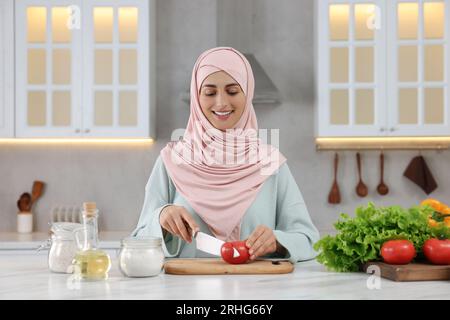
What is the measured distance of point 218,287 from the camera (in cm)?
153

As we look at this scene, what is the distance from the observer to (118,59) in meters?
4.00

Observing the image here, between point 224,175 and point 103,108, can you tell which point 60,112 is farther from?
point 224,175

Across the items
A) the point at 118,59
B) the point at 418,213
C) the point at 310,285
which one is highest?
the point at 118,59

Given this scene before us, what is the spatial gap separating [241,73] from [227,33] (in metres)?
2.10

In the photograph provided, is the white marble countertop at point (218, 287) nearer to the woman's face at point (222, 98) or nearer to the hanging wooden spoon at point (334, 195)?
the woman's face at point (222, 98)

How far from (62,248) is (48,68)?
2.49 metres

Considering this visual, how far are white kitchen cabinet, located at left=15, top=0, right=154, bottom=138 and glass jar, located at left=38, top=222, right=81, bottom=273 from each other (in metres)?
2.25

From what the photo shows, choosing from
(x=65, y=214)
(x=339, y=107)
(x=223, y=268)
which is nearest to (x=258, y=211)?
(x=223, y=268)

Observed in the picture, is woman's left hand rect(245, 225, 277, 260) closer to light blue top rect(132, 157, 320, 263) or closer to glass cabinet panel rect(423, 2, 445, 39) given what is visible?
light blue top rect(132, 157, 320, 263)

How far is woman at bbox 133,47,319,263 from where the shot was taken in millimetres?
2182

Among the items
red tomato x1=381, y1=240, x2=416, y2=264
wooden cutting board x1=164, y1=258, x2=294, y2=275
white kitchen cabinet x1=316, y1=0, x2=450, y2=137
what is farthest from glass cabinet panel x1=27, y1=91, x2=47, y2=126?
red tomato x1=381, y1=240, x2=416, y2=264
